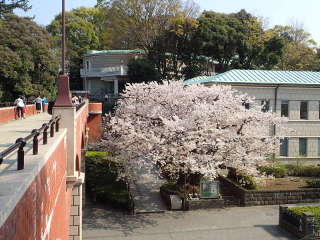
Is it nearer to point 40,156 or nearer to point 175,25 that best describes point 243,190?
point 40,156

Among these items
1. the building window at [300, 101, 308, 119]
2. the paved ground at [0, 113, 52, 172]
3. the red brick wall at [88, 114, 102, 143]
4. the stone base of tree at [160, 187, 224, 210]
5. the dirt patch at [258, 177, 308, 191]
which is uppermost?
the building window at [300, 101, 308, 119]

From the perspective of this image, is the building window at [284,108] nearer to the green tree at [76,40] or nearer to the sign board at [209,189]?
the sign board at [209,189]

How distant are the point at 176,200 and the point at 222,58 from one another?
1048 inches

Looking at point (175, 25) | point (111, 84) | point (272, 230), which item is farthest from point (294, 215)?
point (111, 84)

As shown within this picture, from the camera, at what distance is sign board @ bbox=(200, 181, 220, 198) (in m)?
23.9

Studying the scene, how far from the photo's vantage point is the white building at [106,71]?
5309 centimetres

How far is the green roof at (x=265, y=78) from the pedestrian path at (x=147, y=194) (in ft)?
31.9

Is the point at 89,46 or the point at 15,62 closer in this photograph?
the point at 15,62

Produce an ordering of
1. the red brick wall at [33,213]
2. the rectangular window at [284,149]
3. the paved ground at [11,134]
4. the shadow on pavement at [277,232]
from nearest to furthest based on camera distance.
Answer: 1. the red brick wall at [33,213]
2. the paved ground at [11,134]
3. the shadow on pavement at [277,232]
4. the rectangular window at [284,149]

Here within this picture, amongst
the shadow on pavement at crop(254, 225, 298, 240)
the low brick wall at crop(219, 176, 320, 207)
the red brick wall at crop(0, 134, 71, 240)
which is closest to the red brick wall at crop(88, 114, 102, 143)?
the low brick wall at crop(219, 176, 320, 207)

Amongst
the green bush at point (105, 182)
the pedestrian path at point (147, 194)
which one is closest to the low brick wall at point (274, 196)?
the pedestrian path at point (147, 194)

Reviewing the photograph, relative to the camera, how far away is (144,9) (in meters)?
48.9

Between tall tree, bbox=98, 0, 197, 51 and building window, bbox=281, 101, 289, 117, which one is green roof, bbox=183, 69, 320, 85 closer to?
building window, bbox=281, 101, 289, 117

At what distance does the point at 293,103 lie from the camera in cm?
3375
